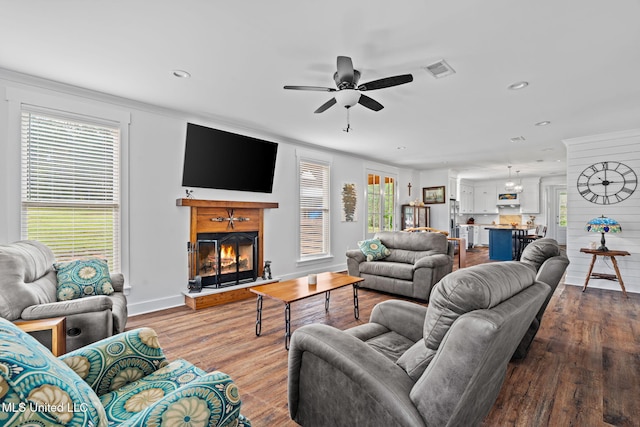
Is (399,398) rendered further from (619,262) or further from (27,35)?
(619,262)

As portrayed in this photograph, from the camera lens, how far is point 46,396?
678 millimetres

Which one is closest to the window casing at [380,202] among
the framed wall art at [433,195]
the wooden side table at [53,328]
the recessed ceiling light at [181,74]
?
the framed wall art at [433,195]

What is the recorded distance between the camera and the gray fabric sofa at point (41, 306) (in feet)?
6.90

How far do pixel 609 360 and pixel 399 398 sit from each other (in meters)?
2.53

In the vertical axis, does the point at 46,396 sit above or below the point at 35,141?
below

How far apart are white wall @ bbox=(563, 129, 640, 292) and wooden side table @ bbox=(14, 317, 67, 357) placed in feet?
22.6

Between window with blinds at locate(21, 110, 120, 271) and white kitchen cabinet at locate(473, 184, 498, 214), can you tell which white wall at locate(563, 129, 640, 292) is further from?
window with blinds at locate(21, 110, 120, 271)

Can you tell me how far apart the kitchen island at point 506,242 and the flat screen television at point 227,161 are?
6.48 m

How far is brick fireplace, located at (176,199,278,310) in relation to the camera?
13.6ft

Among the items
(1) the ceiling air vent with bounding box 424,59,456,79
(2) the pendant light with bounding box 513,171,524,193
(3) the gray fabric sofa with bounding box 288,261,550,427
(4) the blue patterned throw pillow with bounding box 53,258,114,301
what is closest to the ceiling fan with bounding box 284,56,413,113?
(1) the ceiling air vent with bounding box 424,59,456,79

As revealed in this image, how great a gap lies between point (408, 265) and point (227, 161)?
3042 millimetres

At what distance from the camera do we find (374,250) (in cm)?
509

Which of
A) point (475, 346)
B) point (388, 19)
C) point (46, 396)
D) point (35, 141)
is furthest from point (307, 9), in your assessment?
point (35, 141)
